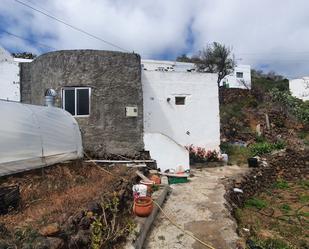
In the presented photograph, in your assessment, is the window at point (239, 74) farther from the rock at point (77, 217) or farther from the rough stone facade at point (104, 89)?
the rock at point (77, 217)

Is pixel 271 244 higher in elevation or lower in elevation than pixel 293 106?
lower

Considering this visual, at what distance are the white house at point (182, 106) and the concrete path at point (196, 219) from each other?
15.1ft

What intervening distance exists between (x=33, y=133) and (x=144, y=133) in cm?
624

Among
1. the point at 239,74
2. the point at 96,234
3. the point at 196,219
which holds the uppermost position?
the point at 239,74

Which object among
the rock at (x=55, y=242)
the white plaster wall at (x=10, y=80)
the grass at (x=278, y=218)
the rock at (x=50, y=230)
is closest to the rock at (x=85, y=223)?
the rock at (x=50, y=230)

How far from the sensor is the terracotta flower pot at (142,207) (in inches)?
274

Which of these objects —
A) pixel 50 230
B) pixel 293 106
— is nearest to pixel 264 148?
pixel 293 106

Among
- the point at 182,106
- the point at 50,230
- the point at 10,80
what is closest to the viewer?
the point at 50,230

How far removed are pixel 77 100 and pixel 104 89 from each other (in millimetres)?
1340

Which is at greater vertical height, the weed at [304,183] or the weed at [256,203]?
the weed at [304,183]

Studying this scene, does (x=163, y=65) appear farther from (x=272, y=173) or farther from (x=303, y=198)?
(x=303, y=198)

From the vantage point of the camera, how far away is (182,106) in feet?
54.0

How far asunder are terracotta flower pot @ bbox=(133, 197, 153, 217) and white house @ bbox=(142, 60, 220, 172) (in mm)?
7995

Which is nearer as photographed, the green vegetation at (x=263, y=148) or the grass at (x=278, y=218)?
the grass at (x=278, y=218)
